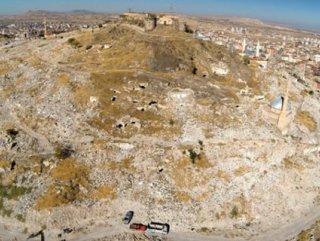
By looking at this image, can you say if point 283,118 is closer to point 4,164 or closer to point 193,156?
point 193,156

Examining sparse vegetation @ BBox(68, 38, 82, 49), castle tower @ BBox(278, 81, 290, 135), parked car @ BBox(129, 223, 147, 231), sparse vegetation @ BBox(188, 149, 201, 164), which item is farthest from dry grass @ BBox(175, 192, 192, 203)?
sparse vegetation @ BBox(68, 38, 82, 49)

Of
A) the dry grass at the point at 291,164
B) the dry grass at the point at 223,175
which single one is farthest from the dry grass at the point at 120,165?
the dry grass at the point at 291,164

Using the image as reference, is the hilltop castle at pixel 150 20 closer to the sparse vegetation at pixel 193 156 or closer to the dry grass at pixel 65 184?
the sparse vegetation at pixel 193 156

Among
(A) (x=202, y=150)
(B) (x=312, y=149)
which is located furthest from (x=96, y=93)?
(B) (x=312, y=149)

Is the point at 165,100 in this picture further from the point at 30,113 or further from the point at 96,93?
the point at 30,113

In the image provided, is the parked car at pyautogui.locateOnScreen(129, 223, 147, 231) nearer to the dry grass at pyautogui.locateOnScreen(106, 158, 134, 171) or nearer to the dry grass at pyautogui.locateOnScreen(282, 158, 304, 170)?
the dry grass at pyautogui.locateOnScreen(106, 158, 134, 171)

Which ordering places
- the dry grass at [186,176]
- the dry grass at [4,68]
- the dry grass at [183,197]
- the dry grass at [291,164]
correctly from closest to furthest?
the dry grass at [183,197] → the dry grass at [186,176] → the dry grass at [291,164] → the dry grass at [4,68]
